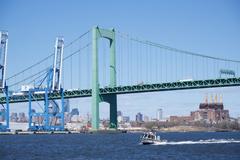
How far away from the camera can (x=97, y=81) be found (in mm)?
140375

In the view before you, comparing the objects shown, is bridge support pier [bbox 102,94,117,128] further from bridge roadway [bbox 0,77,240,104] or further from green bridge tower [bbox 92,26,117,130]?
bridge roadway [bbox 0,77,240,104]

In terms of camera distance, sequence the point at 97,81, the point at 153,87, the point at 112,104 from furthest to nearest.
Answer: the point at 112,104
the point at 97,81
the point at 153,87

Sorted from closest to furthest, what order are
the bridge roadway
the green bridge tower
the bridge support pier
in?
the bridge roadway < the green bridge tower < the bridge support pier

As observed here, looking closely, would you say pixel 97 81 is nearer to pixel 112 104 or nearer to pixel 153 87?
pixel 112 104

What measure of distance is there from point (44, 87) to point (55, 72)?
5225mm

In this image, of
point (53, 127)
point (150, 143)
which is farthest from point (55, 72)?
point (150, 143)

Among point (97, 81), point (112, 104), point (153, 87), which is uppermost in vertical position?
point (97, 81)

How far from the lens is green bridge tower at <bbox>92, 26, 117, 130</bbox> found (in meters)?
139

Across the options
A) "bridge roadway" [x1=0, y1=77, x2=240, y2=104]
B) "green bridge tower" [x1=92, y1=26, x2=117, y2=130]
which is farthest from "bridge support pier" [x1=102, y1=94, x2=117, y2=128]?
"bridge roadway" [x1=0, y1=77, x2=240, y2=104]

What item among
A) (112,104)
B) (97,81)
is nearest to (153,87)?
(112,104)

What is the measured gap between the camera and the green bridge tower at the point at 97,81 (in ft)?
457

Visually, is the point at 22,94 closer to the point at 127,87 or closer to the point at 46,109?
the point at 46,109

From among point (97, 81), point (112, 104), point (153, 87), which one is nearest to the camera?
point (153, 87)

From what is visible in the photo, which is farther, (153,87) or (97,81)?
(97,81)
